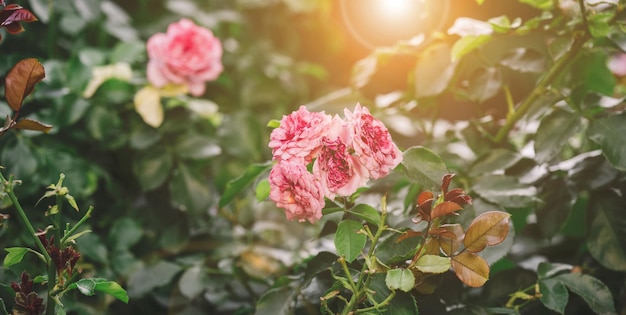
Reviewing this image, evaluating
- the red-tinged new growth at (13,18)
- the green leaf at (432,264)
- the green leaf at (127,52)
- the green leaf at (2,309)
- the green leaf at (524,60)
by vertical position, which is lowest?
the green leaf at (2,309)

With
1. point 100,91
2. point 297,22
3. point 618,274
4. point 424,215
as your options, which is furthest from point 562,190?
point 297,22

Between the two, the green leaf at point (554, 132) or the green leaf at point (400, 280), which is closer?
the green leaf at point (400, 280)

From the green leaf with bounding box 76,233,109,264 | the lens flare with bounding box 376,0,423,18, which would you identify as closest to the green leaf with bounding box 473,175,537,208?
the lens flare with bounding box 376,0,423,18

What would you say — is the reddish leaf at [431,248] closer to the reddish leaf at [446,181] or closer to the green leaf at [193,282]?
the reddish leaf at [446,181]

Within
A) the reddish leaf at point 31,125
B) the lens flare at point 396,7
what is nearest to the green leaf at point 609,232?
the lens flare at point 396,7

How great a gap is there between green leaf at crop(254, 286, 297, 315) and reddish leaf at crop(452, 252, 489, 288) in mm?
278

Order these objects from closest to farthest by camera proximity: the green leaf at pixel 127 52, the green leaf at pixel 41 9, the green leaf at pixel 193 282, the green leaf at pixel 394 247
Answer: the green leaf at pixel 394 247, the green leaf at pixel 193 282, the green leaf at pixel 41 9, the green leaf at pixel 127 52

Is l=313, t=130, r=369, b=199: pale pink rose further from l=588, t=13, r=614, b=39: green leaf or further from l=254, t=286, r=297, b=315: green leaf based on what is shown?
l=588, t=13, r=614, b=39: green leaf

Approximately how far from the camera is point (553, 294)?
862 mm

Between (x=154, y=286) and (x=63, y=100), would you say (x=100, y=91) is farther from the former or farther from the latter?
(x=154, y=286)

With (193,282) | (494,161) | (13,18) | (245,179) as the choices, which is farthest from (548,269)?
(13,18)

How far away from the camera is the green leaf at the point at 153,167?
127cm

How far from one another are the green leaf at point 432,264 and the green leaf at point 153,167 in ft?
2.48

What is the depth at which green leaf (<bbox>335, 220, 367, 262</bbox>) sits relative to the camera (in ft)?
2.40
